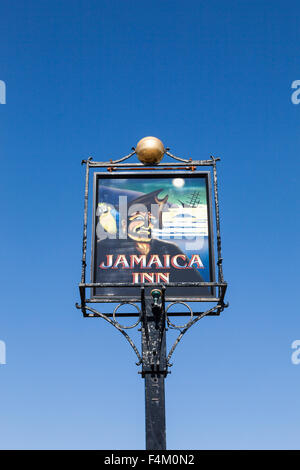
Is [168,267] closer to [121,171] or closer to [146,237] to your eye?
[146,237]

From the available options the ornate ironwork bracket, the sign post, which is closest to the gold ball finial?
the sign post

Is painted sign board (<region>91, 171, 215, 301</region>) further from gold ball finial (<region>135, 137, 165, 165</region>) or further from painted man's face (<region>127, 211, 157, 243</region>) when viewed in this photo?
gold ball finial (<region>135, 137, 165, 165</region>)

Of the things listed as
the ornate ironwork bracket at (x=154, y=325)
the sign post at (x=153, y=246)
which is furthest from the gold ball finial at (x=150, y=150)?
the ornate ironwork bracket at (x=154, y=325)

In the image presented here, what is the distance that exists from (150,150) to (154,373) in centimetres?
378

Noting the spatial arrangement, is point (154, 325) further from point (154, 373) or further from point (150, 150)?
point (150, 150)

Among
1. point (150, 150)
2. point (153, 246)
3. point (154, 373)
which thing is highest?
point (150, 150)

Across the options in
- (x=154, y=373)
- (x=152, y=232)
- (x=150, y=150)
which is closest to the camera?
(x=154, y=373)

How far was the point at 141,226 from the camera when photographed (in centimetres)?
1020

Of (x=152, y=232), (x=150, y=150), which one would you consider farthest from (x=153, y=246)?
(x=150, y=150)

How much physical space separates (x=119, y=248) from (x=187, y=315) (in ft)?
5.08

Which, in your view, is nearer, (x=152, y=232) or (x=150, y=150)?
(x=152, y=232)

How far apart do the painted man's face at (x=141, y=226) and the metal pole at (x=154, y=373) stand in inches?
46.5

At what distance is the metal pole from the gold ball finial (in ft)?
8.40

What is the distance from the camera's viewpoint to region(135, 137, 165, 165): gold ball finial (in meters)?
10.5
